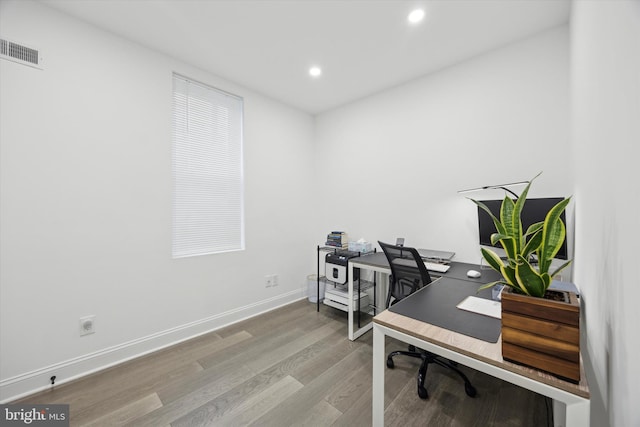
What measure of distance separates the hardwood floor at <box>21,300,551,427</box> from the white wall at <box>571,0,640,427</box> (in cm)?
88

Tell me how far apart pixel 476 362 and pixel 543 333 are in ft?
0.85

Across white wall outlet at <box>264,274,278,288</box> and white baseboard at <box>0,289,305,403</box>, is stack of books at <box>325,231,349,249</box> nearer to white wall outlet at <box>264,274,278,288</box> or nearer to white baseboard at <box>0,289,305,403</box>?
white wall outlet at <box>264,274,278,288</box>

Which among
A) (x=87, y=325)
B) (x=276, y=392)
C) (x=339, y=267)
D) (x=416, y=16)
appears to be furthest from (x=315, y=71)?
(x=87, y=325)

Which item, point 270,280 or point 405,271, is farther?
point 270,280

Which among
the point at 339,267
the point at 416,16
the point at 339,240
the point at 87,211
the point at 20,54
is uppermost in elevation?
the point at 416,16

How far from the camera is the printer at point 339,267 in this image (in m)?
2.96

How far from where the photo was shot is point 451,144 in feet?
8.57

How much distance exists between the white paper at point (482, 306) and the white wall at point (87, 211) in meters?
2.45

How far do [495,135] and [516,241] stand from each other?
1.93m

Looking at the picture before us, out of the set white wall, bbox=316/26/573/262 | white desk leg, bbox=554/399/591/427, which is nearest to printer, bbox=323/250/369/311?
white wall, bbox=316/26/573/262

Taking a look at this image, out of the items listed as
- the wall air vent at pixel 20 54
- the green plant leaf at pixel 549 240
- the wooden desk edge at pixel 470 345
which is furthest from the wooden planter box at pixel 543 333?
the wall air vent at pixel 20 54

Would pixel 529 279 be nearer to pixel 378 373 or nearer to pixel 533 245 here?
pixel 533 245

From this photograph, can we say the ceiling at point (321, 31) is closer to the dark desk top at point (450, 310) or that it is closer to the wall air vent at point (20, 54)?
the wall air vent at point (20, 54)

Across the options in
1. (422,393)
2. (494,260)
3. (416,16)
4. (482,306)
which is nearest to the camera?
(494,260)
